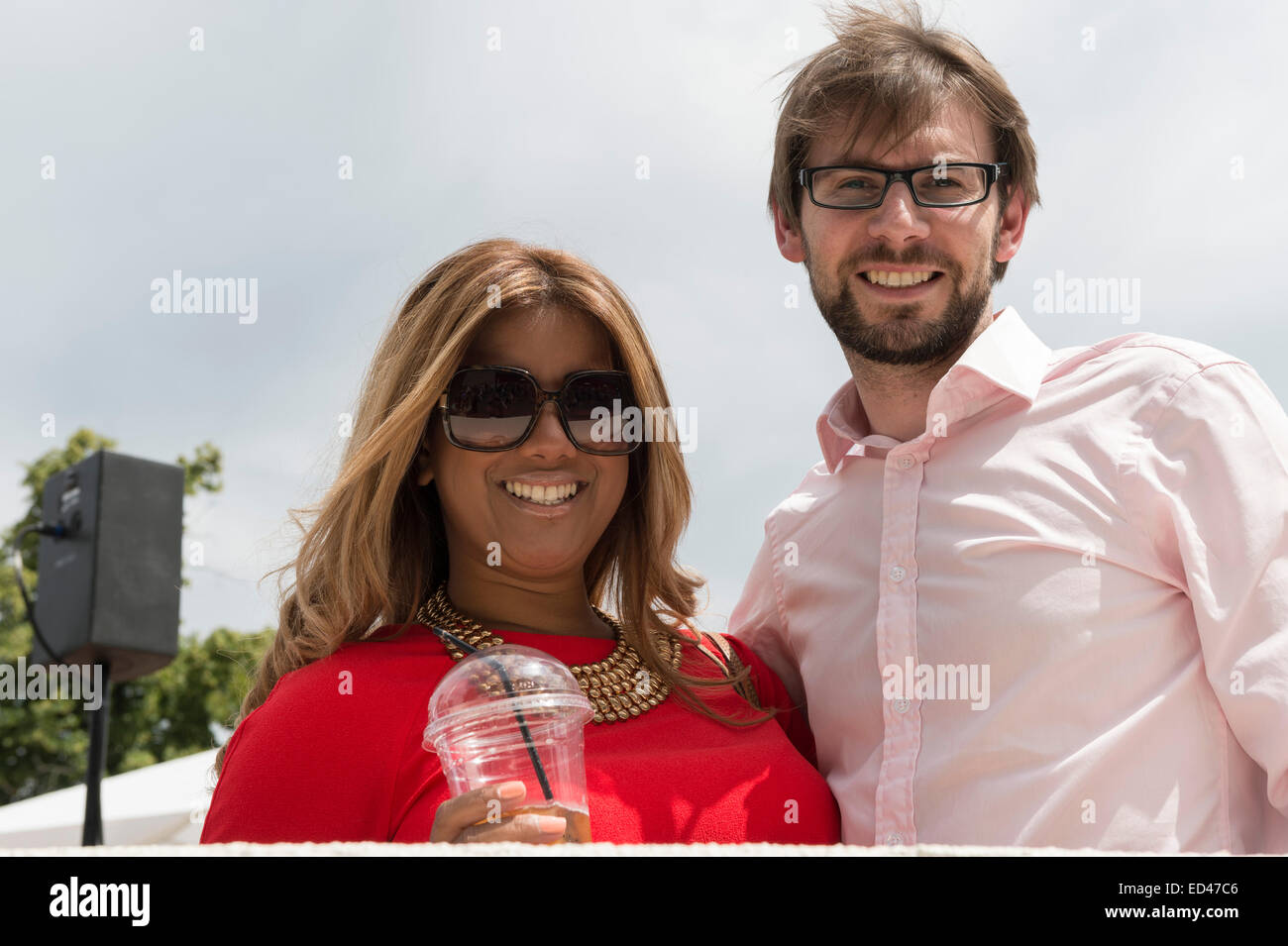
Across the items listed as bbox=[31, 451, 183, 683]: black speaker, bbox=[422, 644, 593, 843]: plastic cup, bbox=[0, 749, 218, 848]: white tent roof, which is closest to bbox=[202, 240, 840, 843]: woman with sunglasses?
bbox=[422, 644, 593, 843]: plastic cup

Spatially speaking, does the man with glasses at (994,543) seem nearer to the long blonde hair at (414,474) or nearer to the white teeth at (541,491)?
the long blonde hair at (414,474)

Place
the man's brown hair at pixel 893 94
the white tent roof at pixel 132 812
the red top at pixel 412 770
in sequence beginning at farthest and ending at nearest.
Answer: the white tent roof at pixel 132 812 < the man's brown hair at pixel 893 94 < the red top at pixel 412 770

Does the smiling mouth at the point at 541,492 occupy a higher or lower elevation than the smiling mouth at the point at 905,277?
lower

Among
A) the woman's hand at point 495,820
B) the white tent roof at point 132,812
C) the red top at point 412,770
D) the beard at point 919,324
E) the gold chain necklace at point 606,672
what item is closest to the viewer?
the woman's hand at point 495,820

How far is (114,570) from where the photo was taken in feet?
17.2

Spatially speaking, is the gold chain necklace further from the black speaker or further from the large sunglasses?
the black speaker

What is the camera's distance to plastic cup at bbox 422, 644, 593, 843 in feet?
6.32

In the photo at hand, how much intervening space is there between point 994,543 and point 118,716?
21.9 metres

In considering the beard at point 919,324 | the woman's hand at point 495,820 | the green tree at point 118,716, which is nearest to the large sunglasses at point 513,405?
the beard at point 919,324

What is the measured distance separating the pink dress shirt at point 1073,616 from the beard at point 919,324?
14cm

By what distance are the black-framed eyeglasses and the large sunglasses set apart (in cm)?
75

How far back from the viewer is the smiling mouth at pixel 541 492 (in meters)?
2.79
